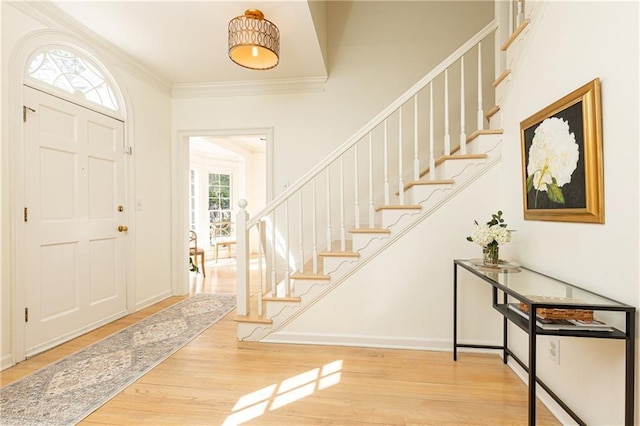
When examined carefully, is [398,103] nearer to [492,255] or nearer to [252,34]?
[252,34]

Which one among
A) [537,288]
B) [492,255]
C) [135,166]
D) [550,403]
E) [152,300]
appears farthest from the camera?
[152,300]

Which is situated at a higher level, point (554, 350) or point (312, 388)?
point (554, 350)

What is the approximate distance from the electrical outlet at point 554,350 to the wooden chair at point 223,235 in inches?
239

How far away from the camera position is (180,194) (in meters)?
3.96

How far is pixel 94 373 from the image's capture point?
2.06m

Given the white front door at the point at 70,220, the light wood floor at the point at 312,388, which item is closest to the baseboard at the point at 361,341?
the light wood floor at the point at 312,388

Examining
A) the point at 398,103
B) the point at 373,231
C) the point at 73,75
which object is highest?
the point at 73,75

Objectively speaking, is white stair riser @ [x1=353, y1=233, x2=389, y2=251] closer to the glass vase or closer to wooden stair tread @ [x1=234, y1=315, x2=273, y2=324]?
the glass vase

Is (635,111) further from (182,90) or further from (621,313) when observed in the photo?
Result: (182,90)

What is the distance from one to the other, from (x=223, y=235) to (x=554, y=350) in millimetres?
6652

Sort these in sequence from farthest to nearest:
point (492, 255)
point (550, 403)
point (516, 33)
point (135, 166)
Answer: point (135, 166) → point (516, 33) → point (492, 255) → point (550, 403)

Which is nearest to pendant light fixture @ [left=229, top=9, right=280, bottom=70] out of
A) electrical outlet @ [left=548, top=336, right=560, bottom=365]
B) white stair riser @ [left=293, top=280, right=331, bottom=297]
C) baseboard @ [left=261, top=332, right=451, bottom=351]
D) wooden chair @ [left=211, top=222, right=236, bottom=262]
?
white stair riser @ [left=293, top=280, right=331, bottom=297]

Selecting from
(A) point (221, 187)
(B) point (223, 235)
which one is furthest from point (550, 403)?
(A) point (221, 187)

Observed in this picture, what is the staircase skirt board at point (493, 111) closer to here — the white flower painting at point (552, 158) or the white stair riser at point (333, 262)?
the white flower painting at point (552, 158)
